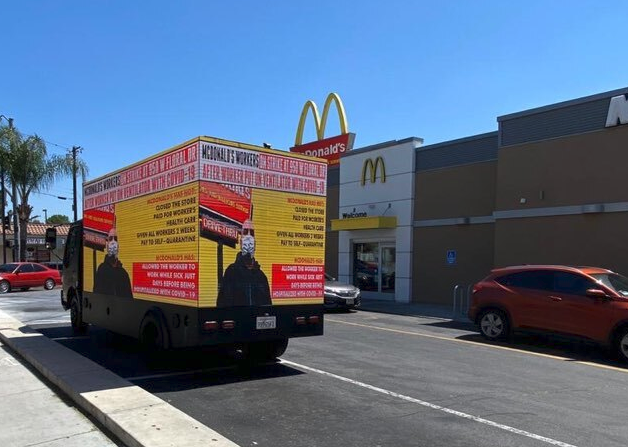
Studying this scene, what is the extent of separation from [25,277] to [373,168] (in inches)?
730

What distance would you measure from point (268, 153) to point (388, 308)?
477 inches

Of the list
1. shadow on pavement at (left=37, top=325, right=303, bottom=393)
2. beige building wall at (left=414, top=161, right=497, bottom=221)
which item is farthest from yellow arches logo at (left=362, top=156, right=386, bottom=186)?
shadow on pavement at (left=37, top=325, right=303, bottom=393)

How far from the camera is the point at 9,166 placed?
110 feet

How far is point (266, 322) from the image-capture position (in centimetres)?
789

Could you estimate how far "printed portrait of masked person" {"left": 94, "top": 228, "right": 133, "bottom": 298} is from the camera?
927cm

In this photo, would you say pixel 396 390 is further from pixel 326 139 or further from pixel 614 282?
pixel 326 139

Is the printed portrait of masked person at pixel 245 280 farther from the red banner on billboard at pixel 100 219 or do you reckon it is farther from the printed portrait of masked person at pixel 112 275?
the red banner on billboard at pixel 100 219

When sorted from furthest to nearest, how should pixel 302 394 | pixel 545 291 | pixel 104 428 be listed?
pixel 545 291
pixel 302 394
pixel 104 428

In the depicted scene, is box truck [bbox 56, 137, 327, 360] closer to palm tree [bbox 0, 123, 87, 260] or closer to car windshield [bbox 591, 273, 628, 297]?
car windshield [bbox 591, 273, 628, 297]

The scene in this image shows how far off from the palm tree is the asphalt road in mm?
25654

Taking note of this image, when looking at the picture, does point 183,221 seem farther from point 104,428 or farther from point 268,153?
point 104,428

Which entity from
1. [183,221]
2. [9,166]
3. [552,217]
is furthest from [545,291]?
[9,166]

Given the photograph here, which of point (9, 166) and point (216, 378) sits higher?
point (9, 166)

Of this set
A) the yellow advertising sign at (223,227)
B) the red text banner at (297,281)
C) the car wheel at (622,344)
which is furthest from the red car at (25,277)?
the car wheel at (622,344)
